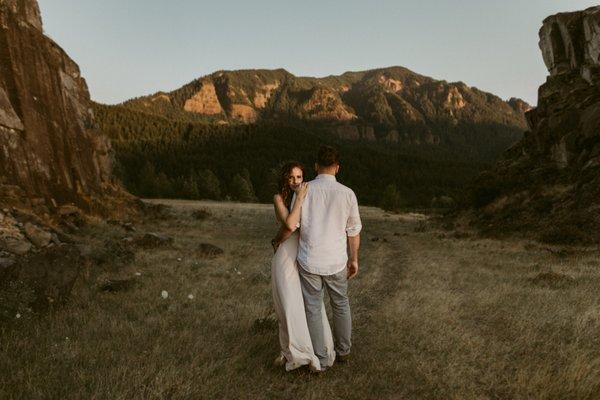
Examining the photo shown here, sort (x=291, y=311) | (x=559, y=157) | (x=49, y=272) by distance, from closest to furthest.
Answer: (x=291, y=311), (x=49, y=272), (x=559, y=157)

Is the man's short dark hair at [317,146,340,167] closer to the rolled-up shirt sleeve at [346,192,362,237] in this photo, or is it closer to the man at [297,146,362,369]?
the man at [297,146,362,369]

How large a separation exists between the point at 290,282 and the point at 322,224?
86 centimetres

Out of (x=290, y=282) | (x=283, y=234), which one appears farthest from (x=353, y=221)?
(x=290, y=282)

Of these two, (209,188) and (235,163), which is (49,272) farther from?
(235,163)

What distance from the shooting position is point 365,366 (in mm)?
5684

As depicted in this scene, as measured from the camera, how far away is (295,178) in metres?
5.27

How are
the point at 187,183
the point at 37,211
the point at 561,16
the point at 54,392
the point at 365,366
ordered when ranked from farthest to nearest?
1. the point at 187,183
2. the point at 561,16
3. the point at 37,211
4. the point at 365,366
5. the point at 54,392

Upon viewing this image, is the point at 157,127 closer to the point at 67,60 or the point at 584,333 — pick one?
the point at 67,60

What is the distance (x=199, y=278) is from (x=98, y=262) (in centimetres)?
327

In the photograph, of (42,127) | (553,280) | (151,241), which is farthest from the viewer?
(42,127)

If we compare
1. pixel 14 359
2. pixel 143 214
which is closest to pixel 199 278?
pixel 14 359

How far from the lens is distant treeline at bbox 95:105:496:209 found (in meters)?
100

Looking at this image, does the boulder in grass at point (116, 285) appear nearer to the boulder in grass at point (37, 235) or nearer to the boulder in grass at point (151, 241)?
the boulder in grass at point (37, 235)

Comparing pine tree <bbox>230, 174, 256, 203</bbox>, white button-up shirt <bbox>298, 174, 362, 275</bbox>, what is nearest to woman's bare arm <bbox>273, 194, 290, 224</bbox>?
white button-up shirt <bbox>298, 174, 362, 275</bbox>
